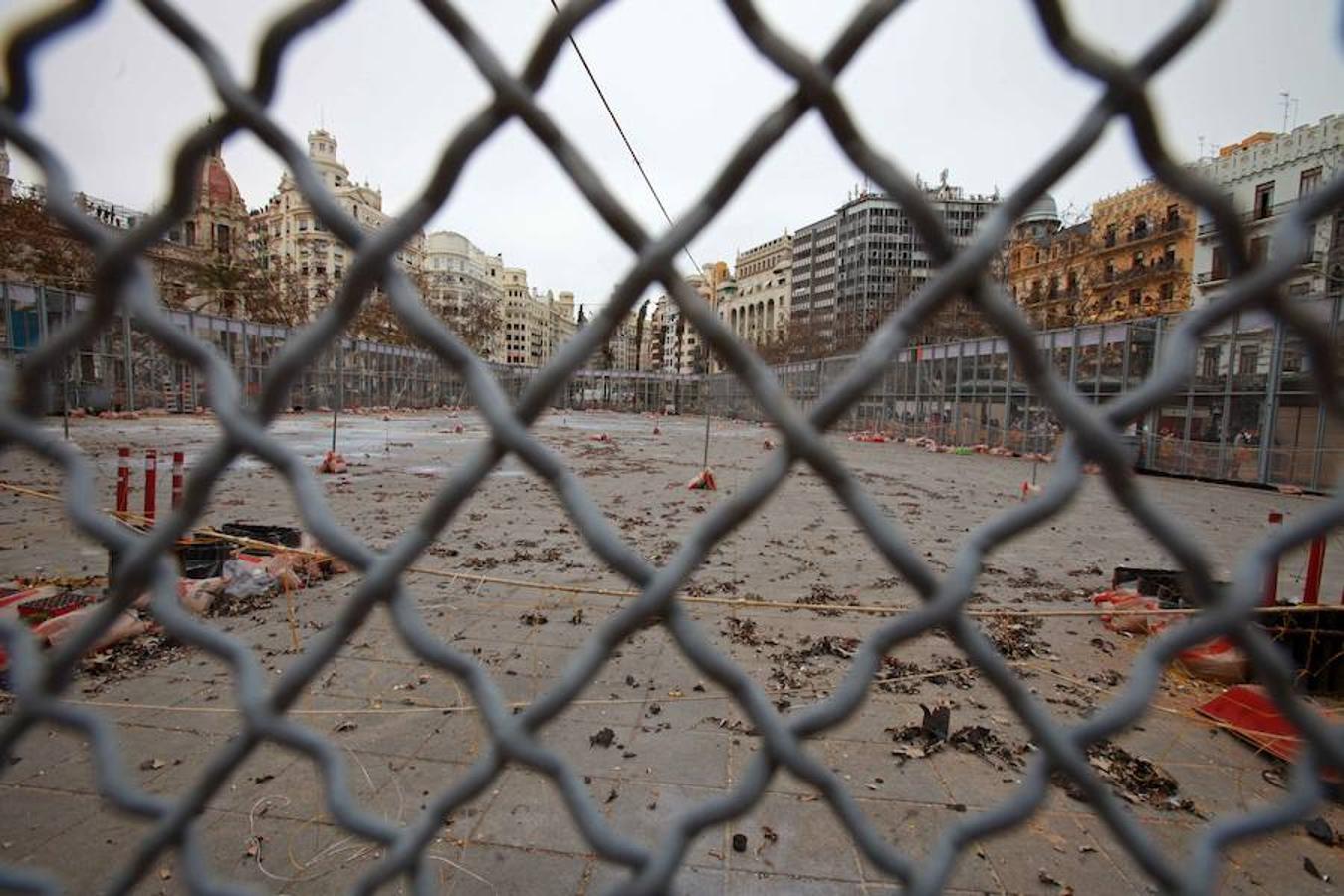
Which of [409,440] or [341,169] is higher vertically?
[341,169]

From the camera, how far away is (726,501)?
2.33 ft

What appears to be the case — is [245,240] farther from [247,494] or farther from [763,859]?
[763,859]

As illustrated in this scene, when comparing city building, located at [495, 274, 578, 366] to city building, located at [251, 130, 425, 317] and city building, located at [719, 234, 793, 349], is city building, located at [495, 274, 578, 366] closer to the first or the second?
city building, located at [719, 234, 793, 349]

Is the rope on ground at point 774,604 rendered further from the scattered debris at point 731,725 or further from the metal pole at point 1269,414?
the metal pole at point 1269,414

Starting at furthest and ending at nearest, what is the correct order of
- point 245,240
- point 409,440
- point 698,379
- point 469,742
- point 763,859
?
1. point 698,379
2. point 245,240
3. point 409,440
4. point 469,742
5. point 763,859

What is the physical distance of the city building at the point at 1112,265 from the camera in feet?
115

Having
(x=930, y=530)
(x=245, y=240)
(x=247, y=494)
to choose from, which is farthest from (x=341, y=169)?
(x=930, y=530)

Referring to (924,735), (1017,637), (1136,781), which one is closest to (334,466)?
(1017,637)

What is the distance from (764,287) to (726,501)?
118891 mm

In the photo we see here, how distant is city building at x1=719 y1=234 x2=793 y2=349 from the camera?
110 metres

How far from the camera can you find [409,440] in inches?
772

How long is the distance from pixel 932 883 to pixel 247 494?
10.2 meters

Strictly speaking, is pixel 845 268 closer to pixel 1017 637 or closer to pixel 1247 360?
pixel 1247 360

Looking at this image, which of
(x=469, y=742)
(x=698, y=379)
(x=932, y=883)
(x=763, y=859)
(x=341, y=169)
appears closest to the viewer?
(x=932, y=883)
